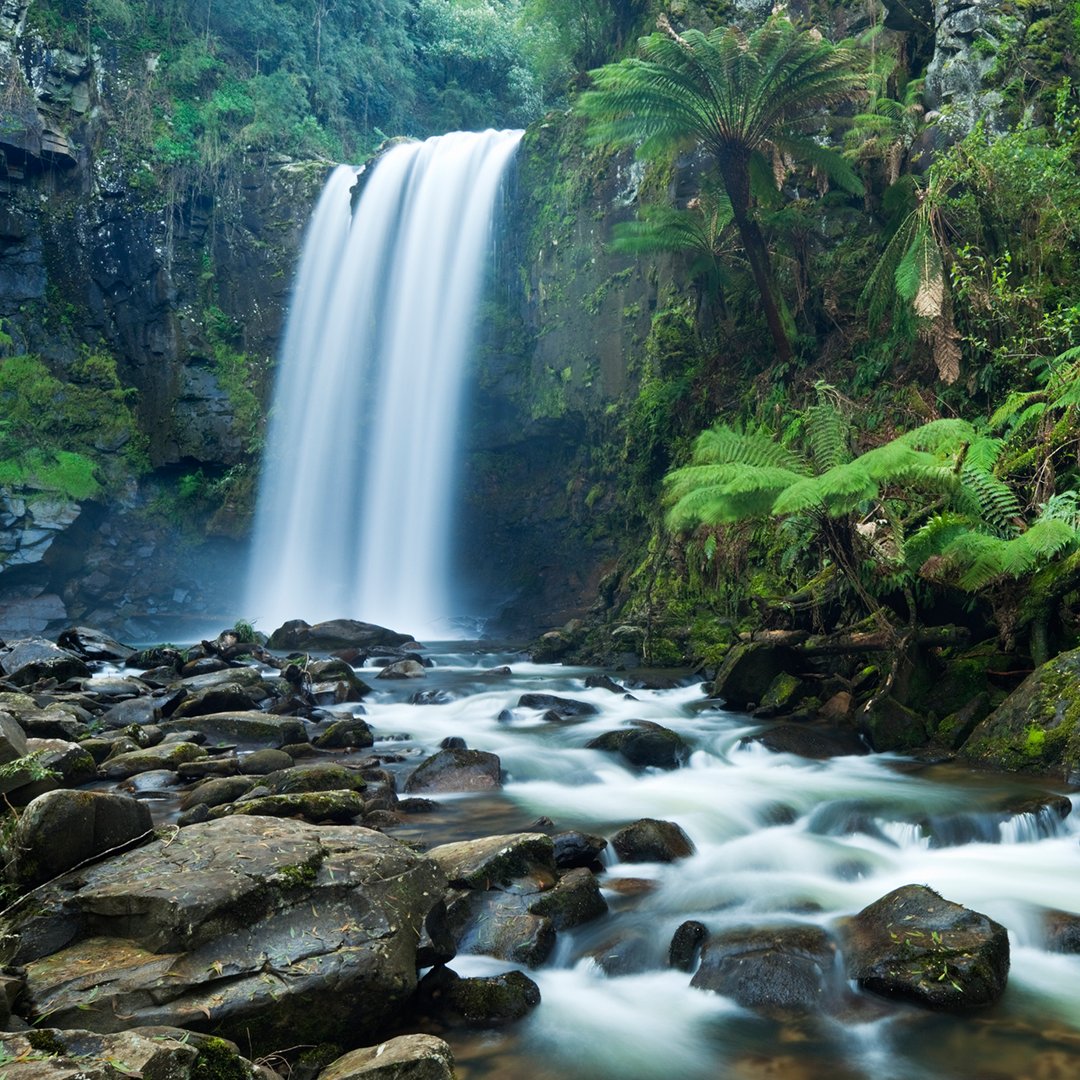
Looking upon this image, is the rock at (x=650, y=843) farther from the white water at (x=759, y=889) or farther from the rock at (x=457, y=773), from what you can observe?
the rock at (x=457, y=773)

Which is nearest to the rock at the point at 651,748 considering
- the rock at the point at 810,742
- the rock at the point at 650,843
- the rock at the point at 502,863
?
the rock at the point at 810,742

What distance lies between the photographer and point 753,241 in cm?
1055

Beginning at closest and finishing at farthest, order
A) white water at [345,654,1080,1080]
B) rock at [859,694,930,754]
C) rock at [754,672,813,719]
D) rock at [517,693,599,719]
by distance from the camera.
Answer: white water at [345,654,1080,1080], rock at [859,694,930,754], rock at [754,672,813,719], rock at [517,693,599,719]

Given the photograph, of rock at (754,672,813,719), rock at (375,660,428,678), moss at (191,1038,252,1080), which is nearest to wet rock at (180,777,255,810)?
moss at (191,1038,252,1080)

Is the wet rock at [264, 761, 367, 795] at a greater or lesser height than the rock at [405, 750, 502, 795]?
greater

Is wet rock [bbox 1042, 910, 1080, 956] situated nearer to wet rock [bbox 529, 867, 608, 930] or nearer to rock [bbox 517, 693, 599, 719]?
wet rock [bbox 529, 867, 608, 930]

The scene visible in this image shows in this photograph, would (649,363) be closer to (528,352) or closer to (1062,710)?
(528,352)

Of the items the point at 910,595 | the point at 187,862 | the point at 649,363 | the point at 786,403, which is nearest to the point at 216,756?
the point at 187,862

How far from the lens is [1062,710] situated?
5562 millimetres

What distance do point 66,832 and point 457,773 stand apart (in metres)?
3.23

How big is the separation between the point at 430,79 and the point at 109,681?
25.1 meters

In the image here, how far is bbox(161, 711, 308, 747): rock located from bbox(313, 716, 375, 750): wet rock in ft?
0.60

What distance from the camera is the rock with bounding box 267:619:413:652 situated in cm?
1364

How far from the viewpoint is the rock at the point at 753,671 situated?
8.07m
